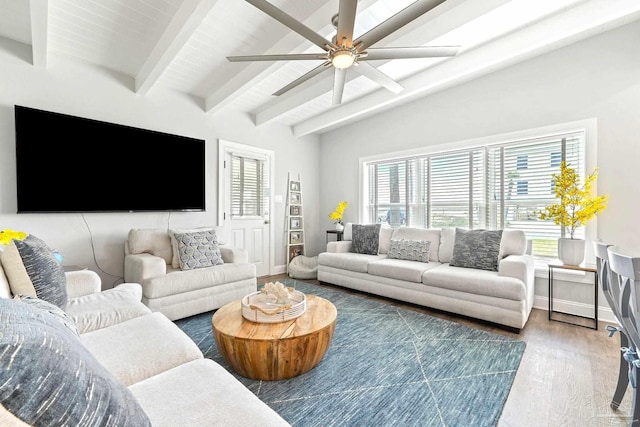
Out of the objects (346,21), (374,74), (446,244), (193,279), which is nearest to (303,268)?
(193,279)

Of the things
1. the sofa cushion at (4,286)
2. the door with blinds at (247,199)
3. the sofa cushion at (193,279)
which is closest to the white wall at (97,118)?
the door with blinds at (247,199)

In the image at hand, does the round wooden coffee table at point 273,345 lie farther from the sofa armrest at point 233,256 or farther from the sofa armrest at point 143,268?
the sofa armrest at point 233,256

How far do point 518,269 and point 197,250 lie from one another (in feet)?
10.6

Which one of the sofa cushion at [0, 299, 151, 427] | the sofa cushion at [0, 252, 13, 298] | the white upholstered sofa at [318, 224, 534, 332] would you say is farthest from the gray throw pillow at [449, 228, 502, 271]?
the sofa cushion at [0, 252, 13, 298]

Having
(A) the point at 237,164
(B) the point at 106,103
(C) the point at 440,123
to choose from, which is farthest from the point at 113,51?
(C) the point at 440,123

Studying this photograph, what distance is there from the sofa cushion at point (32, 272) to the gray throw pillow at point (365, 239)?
3.33m

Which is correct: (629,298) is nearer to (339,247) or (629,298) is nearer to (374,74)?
(374,74)

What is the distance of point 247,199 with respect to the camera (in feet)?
15.0

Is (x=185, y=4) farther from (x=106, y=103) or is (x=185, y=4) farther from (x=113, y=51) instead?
(x=106, y=103)

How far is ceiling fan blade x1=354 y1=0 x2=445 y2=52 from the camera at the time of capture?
1613 millimetres

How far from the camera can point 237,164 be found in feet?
14.6

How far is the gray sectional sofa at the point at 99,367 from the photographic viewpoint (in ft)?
1.44

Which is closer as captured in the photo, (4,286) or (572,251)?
(4,286)

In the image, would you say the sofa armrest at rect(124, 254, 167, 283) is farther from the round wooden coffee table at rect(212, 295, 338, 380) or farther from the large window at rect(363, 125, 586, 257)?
the large window at rect(363, 125, 586, 257)
